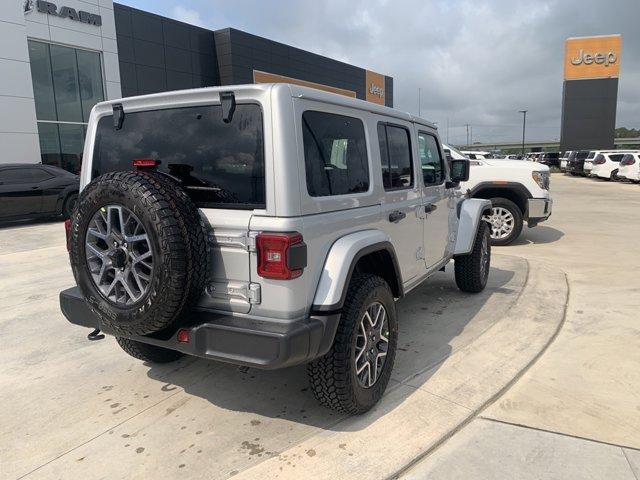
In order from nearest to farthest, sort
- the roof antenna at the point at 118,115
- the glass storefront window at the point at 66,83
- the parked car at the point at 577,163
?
the roof antenna at the point at 118,115, the glass storefront window at the point at 66,83, the parked car at the point at 577,163

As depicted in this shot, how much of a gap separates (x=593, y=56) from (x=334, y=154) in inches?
1996

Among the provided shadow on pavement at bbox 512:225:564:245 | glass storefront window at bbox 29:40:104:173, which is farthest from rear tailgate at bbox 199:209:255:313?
glass storefront window at bbox 29:40:104:173

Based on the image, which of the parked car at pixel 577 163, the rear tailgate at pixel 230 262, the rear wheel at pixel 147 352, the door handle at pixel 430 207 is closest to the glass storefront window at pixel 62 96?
the rear wheel at pixel 147 352

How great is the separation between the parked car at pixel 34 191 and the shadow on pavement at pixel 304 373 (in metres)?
9.38

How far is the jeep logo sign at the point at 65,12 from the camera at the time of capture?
57.5 feet

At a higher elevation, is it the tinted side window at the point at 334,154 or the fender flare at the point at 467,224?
the tinted side window at the point at 334,154

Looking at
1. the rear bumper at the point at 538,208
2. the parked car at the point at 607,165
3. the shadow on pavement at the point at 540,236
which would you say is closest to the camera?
the rear bumper at the point at 538,208

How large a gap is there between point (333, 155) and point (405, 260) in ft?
4.01

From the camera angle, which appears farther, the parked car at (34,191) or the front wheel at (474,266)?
the parked car at (34,191)

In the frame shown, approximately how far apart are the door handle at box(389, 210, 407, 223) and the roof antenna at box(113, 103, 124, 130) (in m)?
1.89

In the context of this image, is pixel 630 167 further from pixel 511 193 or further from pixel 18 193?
pixel 18 193

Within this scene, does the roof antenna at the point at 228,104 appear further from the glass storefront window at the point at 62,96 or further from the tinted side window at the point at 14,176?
the glass storefront window at the point at 62,96

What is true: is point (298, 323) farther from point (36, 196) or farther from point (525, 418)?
point (36, 196)

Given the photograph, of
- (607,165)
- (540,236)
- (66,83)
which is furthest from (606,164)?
(66,83)
